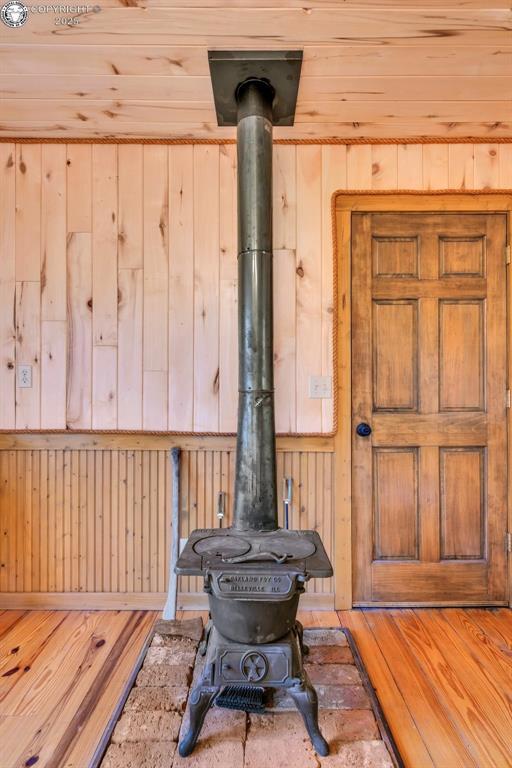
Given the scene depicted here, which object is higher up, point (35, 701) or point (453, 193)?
point (453, 193)

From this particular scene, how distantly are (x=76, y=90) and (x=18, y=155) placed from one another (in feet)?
1.85

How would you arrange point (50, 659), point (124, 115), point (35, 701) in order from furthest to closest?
point (124, 115) < point (50, 659) < point (35, 701)

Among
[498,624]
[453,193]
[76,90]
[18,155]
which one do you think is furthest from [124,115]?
[498,624]

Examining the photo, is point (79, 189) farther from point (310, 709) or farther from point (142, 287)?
point (310, 709)

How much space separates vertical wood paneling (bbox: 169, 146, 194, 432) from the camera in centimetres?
210

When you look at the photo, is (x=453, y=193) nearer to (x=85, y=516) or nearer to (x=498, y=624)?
(x=498, y=624)

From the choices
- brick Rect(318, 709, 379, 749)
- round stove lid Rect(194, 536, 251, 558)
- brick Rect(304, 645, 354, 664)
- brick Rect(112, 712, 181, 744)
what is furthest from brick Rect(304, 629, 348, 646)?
round stove lid Rect(194, 536, 251, 558)

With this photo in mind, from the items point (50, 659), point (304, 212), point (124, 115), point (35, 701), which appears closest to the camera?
point (35, 701)

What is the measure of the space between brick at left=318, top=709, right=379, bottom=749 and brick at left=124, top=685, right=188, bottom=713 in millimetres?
490

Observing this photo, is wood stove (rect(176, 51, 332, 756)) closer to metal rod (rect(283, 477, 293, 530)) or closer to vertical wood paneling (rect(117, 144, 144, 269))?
metal rod (rect(283, 477, 293, 530))

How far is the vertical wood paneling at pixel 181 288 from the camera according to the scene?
2.10 metres

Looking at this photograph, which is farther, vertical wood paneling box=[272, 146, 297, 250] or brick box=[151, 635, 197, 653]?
vertical wood paneling box=[272, 146, 297, 250]

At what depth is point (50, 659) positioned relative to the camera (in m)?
1.72

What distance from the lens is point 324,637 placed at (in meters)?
1.83
